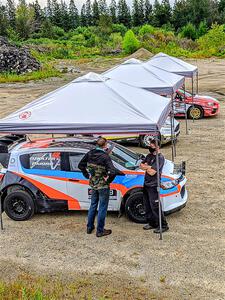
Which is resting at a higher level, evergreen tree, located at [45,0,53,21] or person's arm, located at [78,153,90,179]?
evergreen tree, located at [45,0,53,21]

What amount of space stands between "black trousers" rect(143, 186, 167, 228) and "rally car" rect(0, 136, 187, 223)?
37 centimetres

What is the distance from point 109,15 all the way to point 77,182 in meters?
100

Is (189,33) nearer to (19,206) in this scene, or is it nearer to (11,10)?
(11,10)

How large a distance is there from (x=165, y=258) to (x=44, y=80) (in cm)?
3273

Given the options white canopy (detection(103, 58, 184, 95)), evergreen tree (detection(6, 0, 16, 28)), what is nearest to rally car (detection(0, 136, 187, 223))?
white canopy (detection(103, 58, 184, 95))

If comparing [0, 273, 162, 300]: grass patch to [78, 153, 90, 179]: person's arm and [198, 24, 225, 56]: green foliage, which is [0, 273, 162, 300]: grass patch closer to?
[78, 153, 90, 179]: person's arm

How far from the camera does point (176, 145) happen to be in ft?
53.1

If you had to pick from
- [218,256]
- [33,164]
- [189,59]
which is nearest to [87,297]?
[218,256]

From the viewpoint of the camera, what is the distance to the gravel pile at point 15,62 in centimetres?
4247

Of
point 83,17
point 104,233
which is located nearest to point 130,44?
point 104,233

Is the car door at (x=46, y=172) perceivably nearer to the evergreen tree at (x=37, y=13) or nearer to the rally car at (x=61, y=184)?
the rally car at (x=61, y=184)

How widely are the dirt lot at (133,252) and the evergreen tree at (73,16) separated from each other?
3862 inches

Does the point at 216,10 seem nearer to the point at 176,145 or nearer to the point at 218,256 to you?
the point at 176,145

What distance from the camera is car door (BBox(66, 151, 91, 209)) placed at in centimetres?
939
